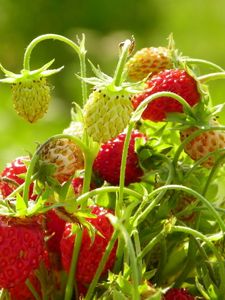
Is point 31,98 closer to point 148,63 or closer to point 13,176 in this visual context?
point 13,176

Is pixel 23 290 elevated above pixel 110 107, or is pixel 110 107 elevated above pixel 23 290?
pixel 110 107

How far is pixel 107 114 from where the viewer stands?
0.87 metres

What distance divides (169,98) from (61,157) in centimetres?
14

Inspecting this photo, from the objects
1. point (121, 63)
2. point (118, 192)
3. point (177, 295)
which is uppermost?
point (121, 63)

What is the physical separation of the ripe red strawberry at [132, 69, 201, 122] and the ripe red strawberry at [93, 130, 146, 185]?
0.03 m

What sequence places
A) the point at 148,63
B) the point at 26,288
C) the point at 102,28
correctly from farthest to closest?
the point at 102,28, the point at 148,63, the point at 26,288

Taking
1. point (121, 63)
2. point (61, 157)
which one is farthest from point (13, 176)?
point (121, 63)

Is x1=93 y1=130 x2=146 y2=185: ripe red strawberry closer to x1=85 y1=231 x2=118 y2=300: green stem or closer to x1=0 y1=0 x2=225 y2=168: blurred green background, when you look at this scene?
x1=85 y1=231 x2=118 y2=300: green stem

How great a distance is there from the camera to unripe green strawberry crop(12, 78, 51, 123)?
0.93m

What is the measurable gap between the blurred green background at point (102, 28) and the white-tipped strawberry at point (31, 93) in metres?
2.41

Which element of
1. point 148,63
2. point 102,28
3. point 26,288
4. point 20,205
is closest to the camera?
point 20,205

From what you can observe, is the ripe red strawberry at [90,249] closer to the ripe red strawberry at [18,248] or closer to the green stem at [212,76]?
the ripe red strawberry at [18,248]

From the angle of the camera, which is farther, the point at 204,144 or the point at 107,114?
the point at 204,144

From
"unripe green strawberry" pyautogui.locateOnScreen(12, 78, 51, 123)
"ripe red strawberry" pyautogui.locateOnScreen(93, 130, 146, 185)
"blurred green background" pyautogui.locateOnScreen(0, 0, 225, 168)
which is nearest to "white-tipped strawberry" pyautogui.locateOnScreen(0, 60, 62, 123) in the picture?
"unripe green strawberry" pyautogui.locateOnScreen(12, 78, 51, 123)
